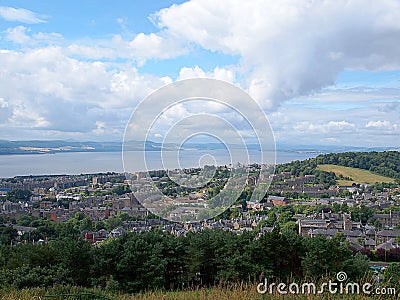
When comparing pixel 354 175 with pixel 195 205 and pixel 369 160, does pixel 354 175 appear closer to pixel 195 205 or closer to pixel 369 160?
pixel 369 160

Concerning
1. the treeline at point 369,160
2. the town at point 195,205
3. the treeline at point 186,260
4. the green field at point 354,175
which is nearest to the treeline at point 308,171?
the green field at point 354,175

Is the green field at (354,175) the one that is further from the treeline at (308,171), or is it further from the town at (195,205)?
the town at (195,205)

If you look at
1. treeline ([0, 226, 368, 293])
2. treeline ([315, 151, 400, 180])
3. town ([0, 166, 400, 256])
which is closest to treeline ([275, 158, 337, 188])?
town ([0, 166, 400, 256])

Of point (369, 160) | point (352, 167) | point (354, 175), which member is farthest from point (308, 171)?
point (369, 160)

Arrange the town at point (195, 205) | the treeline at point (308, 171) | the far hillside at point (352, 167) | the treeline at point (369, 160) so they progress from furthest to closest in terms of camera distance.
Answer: the treeline at point (369, 160) < the far hillside at point (352, 167) < the treeline at point (308, 171) < the town at point (195, 205)

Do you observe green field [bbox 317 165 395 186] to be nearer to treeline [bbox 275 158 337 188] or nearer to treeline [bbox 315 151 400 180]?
treeline [bbox 275 158 337 188]
